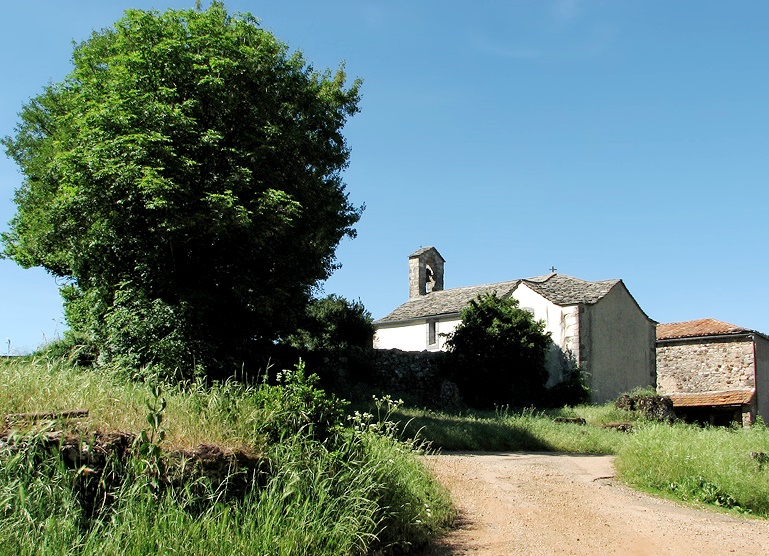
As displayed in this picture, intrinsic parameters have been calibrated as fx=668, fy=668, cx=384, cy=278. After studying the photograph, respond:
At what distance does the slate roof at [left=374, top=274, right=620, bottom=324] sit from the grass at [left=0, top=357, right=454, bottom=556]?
20.8 meters

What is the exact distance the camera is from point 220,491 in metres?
5.75

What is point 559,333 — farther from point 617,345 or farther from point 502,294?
point 502,294

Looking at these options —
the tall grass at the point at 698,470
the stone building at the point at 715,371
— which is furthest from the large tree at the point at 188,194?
the stone building at the point at 715,371

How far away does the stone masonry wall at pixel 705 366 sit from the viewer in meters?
29.7

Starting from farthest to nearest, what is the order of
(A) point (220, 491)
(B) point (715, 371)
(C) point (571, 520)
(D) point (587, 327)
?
(B) point (715, 371), (D) point (587, 327), (C) point (571, 520), (A) point (220, 491)

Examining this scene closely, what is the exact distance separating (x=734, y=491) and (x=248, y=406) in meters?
7.51

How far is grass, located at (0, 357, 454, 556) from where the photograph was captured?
4848mm

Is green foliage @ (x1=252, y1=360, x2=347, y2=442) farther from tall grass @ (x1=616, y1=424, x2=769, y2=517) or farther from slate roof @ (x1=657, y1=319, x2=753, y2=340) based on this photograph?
slate roof @ (x1=657, y1=319, x2=753, y2=340)

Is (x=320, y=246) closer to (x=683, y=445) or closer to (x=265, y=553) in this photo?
(x=683, y=445)

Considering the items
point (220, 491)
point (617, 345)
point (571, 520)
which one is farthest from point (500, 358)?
point (220, 491)

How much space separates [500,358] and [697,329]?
41.5 ft

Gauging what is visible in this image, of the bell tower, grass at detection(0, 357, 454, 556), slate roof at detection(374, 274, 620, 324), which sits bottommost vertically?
grass at detection(0, 357, 454, 556)

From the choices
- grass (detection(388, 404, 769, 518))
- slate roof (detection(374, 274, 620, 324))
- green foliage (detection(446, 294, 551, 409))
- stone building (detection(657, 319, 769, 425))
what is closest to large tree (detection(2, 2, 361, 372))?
grass (detection(388, 404, 769, 518))

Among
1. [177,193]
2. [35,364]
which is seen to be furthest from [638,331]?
[35,364]
